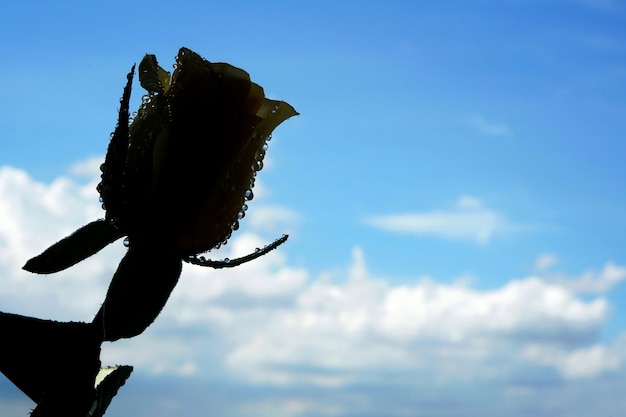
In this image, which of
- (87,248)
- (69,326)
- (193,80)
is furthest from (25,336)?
(193,80)

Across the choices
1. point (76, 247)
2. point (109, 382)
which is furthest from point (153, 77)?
point (109, 382)

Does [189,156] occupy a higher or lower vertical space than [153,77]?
lower

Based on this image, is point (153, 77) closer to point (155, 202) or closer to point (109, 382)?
point (155, 202)

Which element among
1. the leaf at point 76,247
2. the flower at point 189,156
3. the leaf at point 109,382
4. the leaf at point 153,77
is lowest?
the leaf at point 109,382

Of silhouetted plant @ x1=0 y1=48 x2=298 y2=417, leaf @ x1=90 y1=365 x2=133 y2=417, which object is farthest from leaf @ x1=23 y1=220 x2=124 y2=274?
leaf @ x1=90 y1=365 x2=133 y2=417

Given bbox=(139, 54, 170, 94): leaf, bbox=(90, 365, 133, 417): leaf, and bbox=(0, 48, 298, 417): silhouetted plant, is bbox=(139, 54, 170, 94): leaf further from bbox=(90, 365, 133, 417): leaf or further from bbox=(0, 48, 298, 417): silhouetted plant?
bbox=(90, 365, 133, 417): leaf

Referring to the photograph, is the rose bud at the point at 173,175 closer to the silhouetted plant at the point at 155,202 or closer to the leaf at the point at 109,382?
the silhouetted plant at the point at 155,202

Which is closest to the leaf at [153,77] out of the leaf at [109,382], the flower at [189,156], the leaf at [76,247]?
the flower at [189,156]
